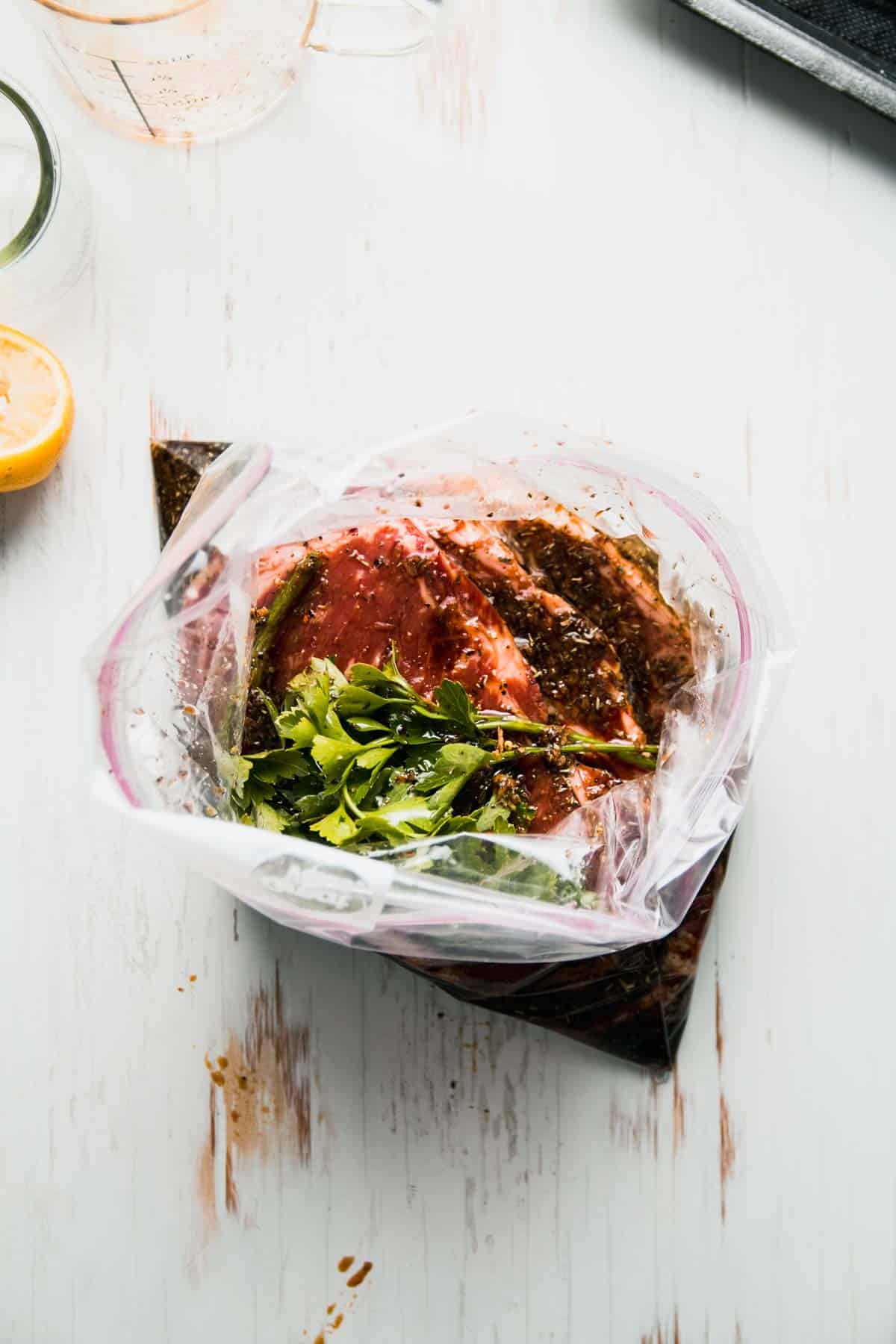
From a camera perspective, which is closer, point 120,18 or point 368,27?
point 120,18

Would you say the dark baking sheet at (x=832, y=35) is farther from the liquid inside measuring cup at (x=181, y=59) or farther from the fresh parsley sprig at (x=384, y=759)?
the fresh parsley sprig at (x=384, y=759)

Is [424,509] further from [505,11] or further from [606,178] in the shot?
[505,11]

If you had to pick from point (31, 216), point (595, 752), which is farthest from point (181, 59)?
point (595, 752)

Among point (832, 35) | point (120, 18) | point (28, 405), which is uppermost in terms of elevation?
point (832, 35)

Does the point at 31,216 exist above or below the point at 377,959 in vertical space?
above

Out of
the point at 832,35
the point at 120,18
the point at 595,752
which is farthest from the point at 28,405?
the point at 832,35

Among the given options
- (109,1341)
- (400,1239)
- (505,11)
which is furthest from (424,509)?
(109,1341)

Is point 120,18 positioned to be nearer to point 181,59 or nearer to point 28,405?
point 181,59

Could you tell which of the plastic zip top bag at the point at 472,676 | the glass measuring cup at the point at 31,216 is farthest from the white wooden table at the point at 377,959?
the plastic zip top bag at the point at 472,676
